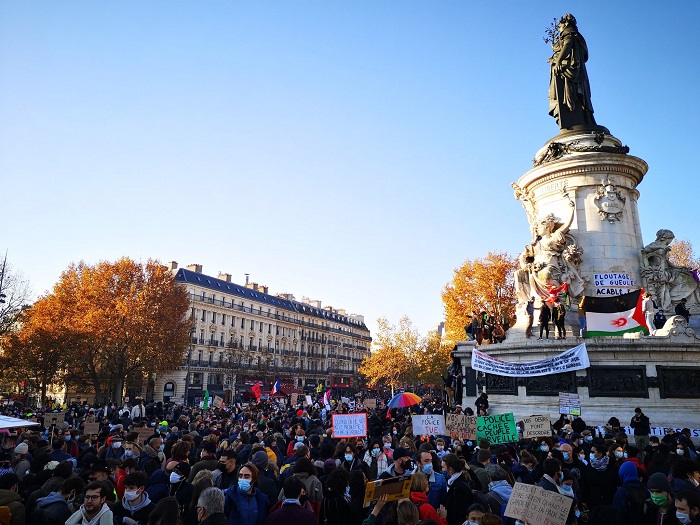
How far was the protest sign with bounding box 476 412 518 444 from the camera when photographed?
9.35m

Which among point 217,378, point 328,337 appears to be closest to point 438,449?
point 217,378

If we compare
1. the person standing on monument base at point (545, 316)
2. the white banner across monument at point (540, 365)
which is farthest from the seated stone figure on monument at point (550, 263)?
the white banner across monument at point (540, 365)

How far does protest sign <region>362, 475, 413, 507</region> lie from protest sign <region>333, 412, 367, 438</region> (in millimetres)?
5294

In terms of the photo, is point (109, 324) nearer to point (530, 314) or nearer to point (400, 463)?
point (530, 314)

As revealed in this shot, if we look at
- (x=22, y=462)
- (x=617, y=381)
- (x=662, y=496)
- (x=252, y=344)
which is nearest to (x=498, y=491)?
(x=662, y=496)

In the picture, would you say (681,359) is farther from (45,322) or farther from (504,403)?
(45,322)

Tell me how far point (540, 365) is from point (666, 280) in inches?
317

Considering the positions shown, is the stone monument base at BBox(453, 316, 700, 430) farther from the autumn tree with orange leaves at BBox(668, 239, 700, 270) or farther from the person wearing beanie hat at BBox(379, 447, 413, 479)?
the autumn tree with orange leaves at BBox(668, 239, 700, 270)

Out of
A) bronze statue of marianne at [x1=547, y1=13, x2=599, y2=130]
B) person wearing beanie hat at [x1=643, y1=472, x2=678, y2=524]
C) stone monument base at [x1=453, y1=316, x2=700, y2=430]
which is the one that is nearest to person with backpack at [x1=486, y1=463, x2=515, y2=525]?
person wearing beanie hat at [x1=643, y1=472, x2=678, y2=524]

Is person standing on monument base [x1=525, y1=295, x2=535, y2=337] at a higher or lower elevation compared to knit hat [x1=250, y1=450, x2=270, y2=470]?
higher

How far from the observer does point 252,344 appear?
73938 millimetres

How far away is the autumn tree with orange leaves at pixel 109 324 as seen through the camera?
37062mm

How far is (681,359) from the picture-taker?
52.7 ft

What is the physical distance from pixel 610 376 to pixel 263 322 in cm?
6513
